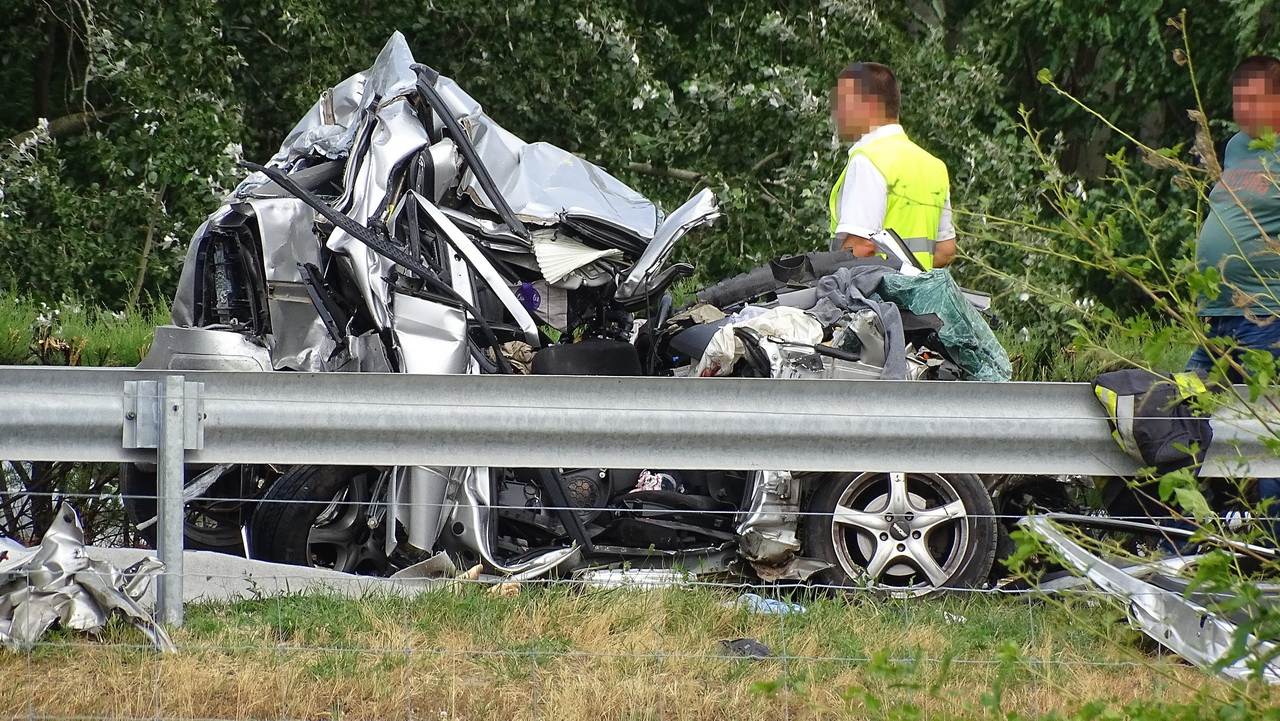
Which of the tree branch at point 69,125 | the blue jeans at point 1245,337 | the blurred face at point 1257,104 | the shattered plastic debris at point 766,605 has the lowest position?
the shattered plastic debris at point 766,605

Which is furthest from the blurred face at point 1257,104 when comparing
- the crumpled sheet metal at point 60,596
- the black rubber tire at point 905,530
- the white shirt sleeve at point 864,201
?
the crumpled sheet metal at point 60,596

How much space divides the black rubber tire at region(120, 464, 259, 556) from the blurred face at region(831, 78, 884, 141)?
3.23m

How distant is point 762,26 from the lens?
37.6 feet

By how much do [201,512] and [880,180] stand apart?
3.17m

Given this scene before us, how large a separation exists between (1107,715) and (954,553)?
2627 millimetres

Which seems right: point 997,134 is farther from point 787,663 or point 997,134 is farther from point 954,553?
point 787,663

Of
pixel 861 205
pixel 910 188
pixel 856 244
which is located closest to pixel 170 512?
pixel 856 244

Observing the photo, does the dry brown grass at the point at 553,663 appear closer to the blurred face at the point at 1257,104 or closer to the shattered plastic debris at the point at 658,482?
the shattered plastic debris at the point at 658,482

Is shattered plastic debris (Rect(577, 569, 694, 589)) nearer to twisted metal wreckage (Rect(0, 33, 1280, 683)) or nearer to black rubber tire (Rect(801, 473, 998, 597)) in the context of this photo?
twisted metal wreckage (Rect(0, 33, 1280, 683))

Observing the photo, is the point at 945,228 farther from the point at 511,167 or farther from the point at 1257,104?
the point at 511,167

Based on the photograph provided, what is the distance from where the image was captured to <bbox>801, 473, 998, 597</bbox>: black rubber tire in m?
4.87

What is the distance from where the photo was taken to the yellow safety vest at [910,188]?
6.23m

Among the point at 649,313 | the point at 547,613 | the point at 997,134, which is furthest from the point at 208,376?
the point at 997,134

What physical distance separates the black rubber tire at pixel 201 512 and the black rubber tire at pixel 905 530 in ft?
6.81
